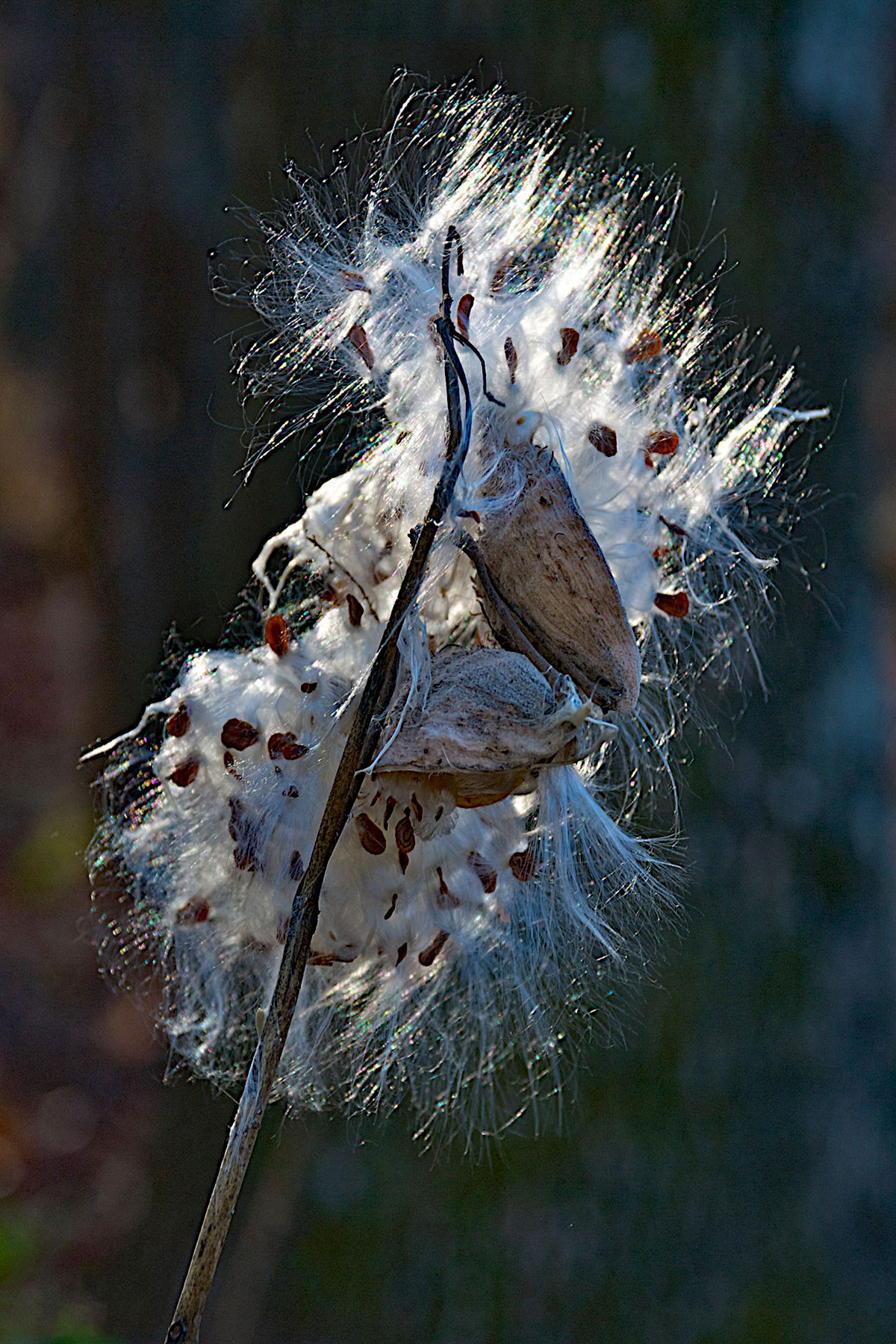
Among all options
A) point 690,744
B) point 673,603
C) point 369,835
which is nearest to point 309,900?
point 369,835

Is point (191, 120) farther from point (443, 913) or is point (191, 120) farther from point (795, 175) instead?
point (443, 913)

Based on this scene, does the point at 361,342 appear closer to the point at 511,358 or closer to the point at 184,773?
the point at 511,358

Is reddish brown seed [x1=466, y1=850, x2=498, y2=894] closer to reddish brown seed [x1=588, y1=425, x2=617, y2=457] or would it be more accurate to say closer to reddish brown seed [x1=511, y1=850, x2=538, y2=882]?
reddish brown seed [x1=511, y1=850, x2=538, y2=882]

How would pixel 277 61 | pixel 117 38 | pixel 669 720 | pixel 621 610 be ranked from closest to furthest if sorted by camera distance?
pixel 621 610, pixel 669 720, pixel 277 61, pixel 117 38

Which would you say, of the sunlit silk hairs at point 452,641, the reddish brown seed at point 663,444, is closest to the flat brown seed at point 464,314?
the sunlit silk hairs at point 452,641

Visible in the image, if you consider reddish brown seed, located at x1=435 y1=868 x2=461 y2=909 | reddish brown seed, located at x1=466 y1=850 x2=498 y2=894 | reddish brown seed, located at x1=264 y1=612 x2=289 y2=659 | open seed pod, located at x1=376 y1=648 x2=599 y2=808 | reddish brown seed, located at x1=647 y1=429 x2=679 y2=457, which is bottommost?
reddish brown seed, located at x1=435 y1=868 x2=461 y2=909

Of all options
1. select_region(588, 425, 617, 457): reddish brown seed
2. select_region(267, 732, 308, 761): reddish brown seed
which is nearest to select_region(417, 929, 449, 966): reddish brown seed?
select_region(267, 732, 308, 761): reddish brown seed

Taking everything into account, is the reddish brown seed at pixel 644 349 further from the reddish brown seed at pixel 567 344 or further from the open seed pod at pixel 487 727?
the open seed pod at pixel 487 727

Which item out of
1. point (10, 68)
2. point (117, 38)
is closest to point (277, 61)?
point (117, 38)
